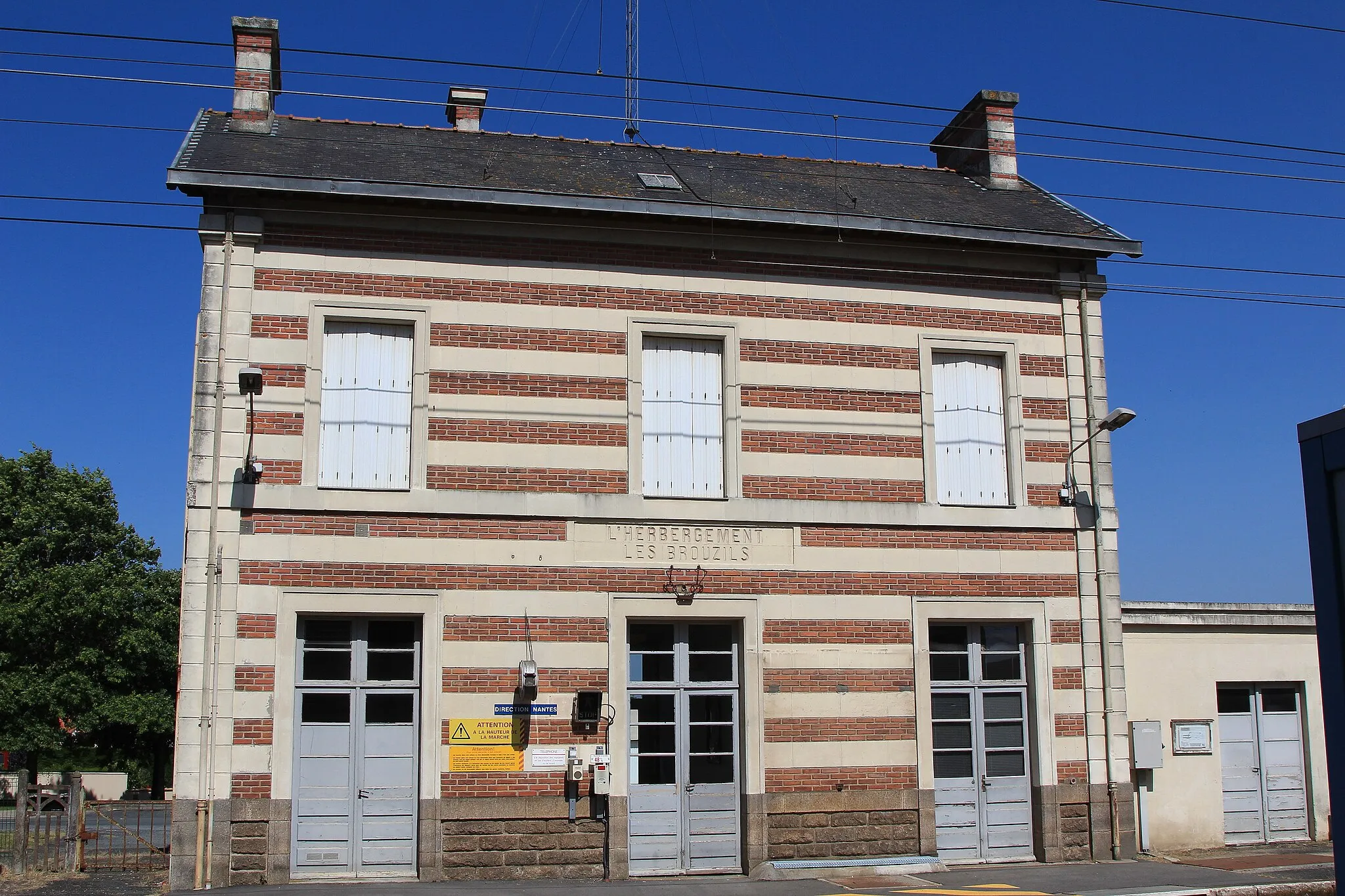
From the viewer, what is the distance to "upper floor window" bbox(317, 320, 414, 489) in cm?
1252

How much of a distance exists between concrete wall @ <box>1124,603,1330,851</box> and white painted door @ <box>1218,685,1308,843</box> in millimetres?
152

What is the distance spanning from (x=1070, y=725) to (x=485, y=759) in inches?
258

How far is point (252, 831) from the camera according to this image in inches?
457

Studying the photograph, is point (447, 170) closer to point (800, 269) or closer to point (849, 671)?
point (800, 269)

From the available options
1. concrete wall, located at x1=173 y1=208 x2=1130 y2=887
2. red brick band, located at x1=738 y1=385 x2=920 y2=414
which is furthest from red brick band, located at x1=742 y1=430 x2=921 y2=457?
red brick band, located at x1=738 y1=385 x2=920 y2=414

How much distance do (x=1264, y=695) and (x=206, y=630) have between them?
40.5 feet

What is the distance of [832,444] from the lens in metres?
13.5

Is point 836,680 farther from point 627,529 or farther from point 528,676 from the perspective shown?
point 528,676

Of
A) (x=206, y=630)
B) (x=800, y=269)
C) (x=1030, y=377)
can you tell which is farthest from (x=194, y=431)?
(x=1030, y=377)

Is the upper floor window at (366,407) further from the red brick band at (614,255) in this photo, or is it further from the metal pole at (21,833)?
the metal pole at (21,833)

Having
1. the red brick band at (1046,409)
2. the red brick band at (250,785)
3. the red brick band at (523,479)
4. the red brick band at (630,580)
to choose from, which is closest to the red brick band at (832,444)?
the red brick band at (630,580)

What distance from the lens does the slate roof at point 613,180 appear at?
12.8 m

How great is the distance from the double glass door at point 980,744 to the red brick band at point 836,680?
0.53 m

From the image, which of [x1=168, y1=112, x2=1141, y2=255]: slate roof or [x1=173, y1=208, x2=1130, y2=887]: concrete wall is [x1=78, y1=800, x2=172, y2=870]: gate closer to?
[x1=173, y1=208, x2=1130, y2=887]: concrete wall
